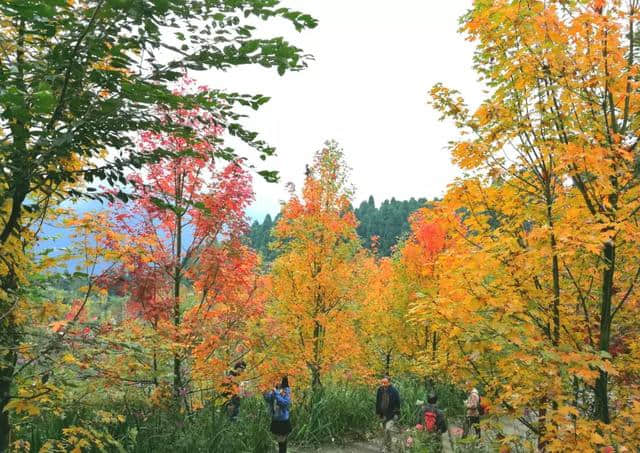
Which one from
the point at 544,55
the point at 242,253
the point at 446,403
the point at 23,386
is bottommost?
the point at 446,403

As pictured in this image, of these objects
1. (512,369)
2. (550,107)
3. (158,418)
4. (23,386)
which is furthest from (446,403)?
(23,386)

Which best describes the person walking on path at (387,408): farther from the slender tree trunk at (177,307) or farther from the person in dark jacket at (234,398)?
the slender tree trunk at (177,307)

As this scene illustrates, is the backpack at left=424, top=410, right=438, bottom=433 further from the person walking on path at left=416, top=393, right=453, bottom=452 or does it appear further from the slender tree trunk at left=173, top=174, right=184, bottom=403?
the slender tree trunk at left=173, top=174, right=184, bottom=403

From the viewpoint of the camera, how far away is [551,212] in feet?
13.9

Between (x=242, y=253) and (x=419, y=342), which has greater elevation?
(x=242, y=253)

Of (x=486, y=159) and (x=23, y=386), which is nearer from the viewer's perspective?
(x=23, y=386)

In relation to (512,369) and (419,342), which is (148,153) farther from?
(419,342)

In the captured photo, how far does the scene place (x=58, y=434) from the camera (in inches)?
257

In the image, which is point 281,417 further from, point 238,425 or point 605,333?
point 605,333

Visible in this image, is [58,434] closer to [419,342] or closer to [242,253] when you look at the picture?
[242,253]

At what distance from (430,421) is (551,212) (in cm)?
618

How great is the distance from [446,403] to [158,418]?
1052cm

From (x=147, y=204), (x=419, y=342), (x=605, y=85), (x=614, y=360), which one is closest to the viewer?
(x=605, y=85)

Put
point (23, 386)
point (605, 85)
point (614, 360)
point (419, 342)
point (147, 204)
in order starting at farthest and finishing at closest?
point (419, 342) → point (147, 204) → point (614, 360) → point (605, 85) → point (23, 386)
